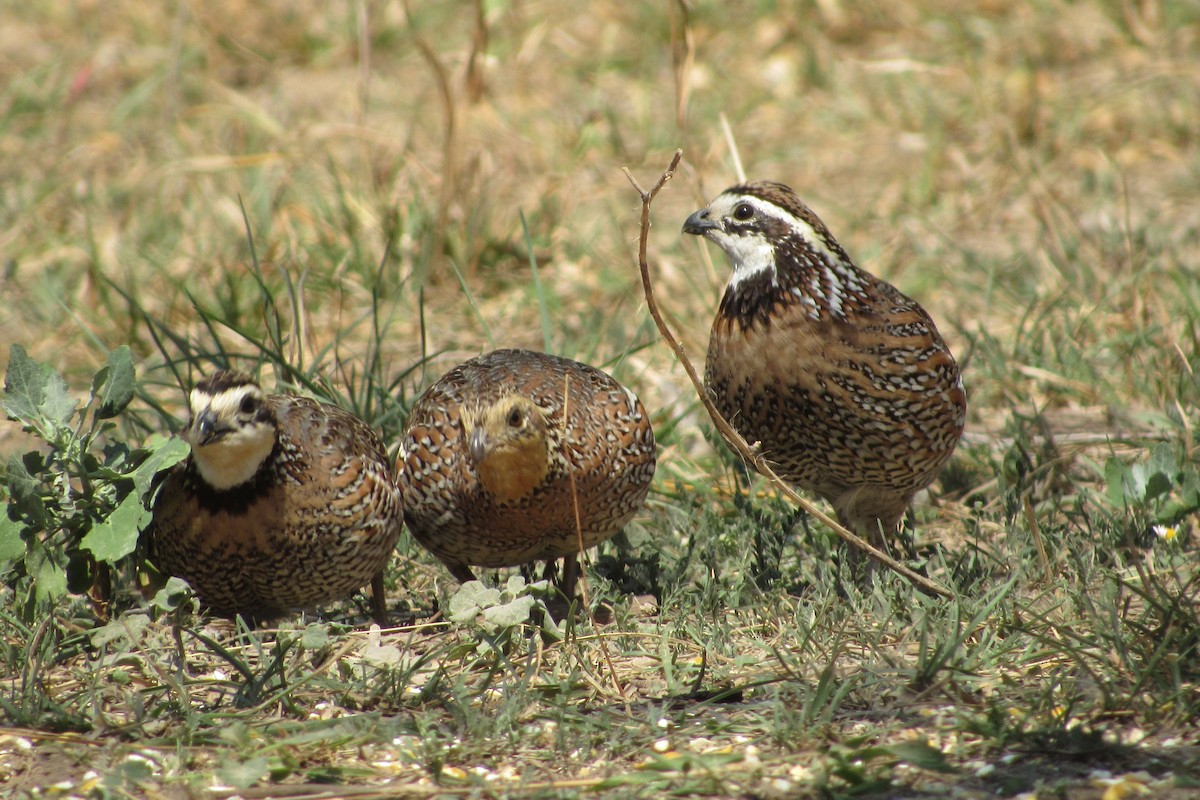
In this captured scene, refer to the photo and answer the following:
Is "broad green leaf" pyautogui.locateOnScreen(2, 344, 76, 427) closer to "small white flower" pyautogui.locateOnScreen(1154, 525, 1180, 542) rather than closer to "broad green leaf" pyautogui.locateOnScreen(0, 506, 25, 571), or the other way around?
"broad green leaf" pyautogui.locateOnScreen(0, 506, 25, 571)

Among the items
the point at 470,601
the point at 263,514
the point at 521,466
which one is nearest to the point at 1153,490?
the point at 521,466

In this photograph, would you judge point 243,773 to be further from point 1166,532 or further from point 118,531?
point 1166,532

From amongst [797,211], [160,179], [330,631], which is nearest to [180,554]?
[330,631]

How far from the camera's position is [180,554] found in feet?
15.4

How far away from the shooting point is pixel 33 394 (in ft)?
14.9

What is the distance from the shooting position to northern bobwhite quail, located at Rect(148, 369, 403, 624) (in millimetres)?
4551

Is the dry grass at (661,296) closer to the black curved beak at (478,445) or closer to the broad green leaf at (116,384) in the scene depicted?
the black curved beak at (478,445)

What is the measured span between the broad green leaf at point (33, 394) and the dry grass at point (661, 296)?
680 millimetres

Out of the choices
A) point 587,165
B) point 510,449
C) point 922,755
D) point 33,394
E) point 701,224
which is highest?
point 587,165

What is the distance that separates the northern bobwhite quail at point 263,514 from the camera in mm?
4551

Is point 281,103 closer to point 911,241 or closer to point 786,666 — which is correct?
point 911,241

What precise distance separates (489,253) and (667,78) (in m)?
3.22

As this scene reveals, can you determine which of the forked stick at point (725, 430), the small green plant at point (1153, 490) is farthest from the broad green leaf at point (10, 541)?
the small green plant at point (1153, 490)

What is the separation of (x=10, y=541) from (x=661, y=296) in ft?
13.4
